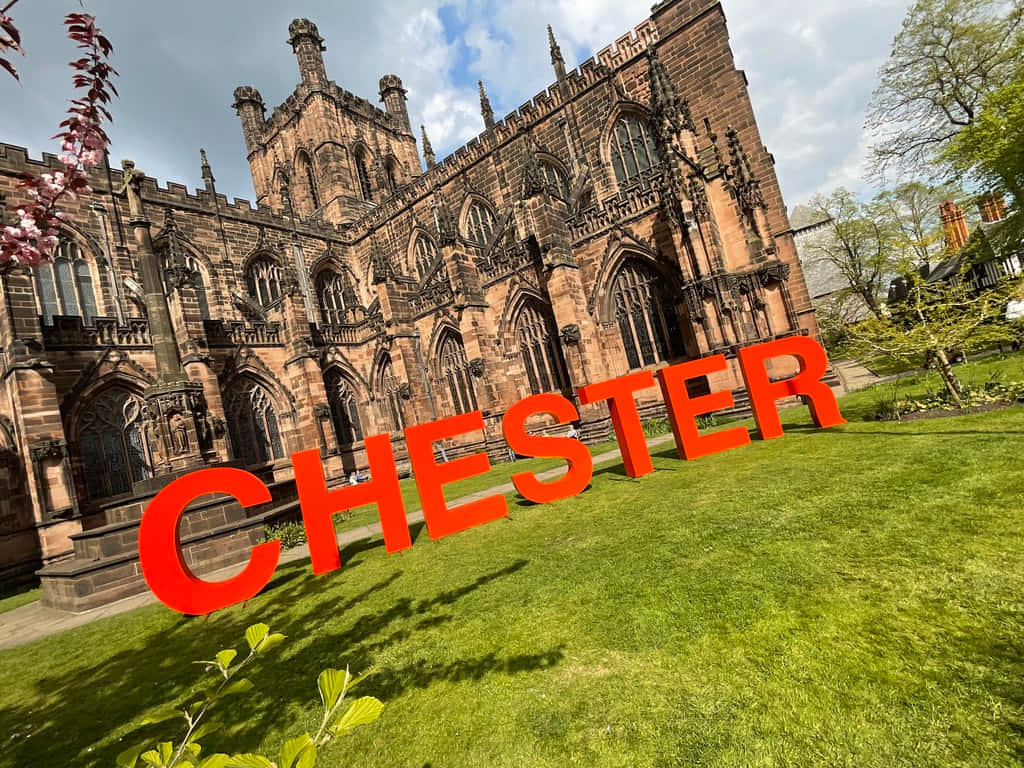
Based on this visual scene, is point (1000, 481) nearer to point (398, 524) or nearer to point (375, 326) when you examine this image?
point (398, 524)

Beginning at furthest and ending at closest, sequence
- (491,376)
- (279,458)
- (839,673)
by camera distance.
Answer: (279,458) < (491,376) < (839,673)

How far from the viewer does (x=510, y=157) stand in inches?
936

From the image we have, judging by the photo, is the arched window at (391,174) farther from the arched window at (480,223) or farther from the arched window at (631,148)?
the arched window at (631,148)

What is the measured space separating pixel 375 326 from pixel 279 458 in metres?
7.32

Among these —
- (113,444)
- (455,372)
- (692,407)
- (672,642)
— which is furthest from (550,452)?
(113,444)

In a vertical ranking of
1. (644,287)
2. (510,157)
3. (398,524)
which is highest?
(510,157)

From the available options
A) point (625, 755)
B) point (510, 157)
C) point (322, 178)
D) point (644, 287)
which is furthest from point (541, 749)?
point (322, 178)

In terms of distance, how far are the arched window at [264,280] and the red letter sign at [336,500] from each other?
2156 cm

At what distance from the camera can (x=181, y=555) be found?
6145 mm

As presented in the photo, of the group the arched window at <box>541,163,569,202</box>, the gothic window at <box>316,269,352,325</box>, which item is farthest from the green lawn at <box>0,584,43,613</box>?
the arched window at <box>541,163,569,202</box>

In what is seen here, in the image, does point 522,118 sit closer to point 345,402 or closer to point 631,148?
point 631,148

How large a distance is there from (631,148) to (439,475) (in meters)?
18.1

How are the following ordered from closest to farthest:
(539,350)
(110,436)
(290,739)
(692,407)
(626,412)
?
Answer: (290,739), (626,412), (692,407), (110,436), (539,350)

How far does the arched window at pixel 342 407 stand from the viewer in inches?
861
